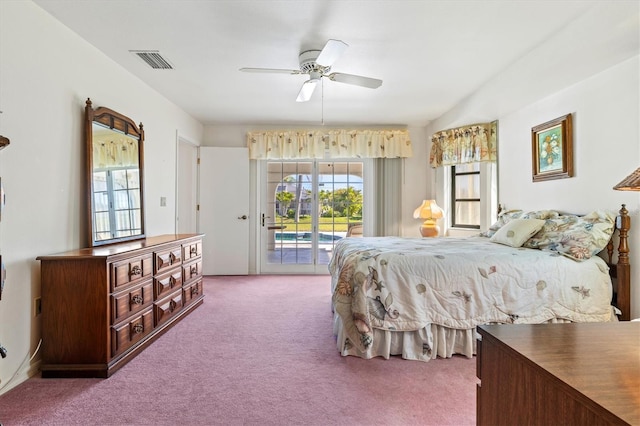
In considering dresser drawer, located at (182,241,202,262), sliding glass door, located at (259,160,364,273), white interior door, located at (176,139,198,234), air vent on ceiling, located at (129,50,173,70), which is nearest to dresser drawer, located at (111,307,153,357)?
dresser drawer, located at (182,241,202,262)

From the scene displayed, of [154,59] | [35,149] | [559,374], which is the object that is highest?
[154,59]

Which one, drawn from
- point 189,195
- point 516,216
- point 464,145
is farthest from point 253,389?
point 464,145

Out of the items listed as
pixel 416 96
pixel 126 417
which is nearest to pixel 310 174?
pixel 416 96

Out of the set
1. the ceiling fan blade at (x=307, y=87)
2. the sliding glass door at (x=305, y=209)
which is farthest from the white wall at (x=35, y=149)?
the sliding glass door at (x=305, y=209)

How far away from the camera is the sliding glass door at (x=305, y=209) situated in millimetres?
5512

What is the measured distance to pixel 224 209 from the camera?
531cm

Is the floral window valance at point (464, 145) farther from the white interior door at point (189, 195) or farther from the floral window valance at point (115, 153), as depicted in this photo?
the floral window valance at point (115, 153)

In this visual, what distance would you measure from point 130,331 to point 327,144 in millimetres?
3787

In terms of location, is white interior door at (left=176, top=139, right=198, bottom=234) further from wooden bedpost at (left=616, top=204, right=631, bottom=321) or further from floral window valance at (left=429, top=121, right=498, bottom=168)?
wooden bedpost at (left=616, top=204, right=631, bottom=321)

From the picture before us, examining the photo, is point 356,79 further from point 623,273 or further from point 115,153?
point 623,273

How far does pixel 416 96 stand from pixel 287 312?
2923 mm

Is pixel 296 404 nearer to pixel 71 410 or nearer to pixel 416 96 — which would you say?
pixel 71 410

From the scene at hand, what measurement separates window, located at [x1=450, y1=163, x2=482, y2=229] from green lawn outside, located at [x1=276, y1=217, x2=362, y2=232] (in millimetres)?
1484

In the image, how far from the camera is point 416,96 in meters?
4.08
